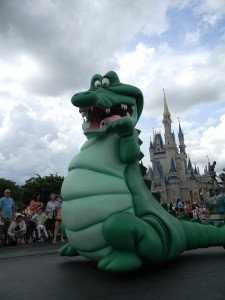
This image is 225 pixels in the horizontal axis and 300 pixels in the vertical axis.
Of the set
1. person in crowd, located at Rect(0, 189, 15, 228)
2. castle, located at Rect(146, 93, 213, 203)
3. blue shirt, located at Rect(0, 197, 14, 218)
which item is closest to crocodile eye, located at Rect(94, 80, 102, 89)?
person in crowd, located at Rect(0, 189, 15, 228)

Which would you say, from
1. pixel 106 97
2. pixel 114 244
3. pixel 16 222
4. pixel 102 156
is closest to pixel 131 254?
pixel 114 244

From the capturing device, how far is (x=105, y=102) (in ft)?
13.0

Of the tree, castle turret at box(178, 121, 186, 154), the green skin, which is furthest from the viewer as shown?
castle turret at box(178, 121, 186, 154)

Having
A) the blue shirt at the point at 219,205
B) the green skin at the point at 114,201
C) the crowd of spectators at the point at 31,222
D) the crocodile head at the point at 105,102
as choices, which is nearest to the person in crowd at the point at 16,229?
the crowd of spectators at the point at 31,222

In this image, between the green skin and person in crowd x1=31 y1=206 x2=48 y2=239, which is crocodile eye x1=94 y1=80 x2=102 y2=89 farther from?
person in crowd x1=31 y1=206 x2=48 y2=239

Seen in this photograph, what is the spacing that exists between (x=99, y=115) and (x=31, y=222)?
694 cm

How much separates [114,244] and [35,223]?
747cm

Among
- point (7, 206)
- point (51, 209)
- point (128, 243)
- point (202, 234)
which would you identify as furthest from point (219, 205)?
point (7, 206)

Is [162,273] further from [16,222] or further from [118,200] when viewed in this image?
[16,222]

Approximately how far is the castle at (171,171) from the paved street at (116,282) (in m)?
71.0

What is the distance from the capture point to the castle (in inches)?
3059

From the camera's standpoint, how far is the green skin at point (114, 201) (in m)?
3.32

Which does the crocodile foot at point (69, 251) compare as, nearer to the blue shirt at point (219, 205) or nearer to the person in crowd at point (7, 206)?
the person in crowd at point (7, 206)

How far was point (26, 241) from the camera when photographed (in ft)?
32.5
